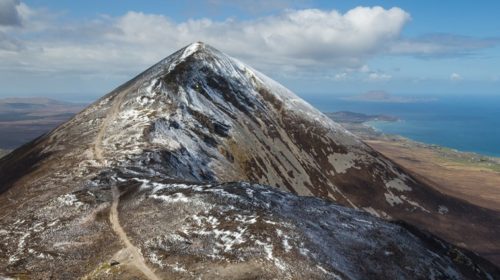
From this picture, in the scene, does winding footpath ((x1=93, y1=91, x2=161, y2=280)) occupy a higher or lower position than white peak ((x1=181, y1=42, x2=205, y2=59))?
lower

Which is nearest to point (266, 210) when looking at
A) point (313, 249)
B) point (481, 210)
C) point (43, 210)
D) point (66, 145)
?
point (313, 249)

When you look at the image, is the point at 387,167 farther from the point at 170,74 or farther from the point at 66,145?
the point at 66,145

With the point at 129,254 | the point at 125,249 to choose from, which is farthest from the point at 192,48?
the point at 129,254

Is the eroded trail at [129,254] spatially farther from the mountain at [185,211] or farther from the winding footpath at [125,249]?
the mountain at [185,211]

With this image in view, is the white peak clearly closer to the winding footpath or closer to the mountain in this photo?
the mountain

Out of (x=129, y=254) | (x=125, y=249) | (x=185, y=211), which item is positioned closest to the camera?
(x=129, y=254)

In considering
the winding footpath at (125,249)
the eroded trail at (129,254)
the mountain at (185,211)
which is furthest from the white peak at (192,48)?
the eroded trail at (129,254)

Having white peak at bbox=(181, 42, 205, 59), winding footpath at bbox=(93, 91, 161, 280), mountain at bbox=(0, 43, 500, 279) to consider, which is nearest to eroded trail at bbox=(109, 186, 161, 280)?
winding footpath at bbox=(93, 91, 161, 280)

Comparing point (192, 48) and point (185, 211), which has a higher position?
point (192, 48)

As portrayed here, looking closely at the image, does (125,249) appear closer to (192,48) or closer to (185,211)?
(185,211)
